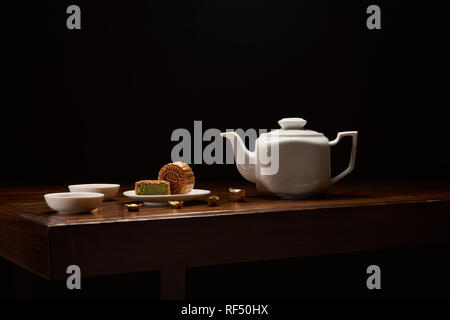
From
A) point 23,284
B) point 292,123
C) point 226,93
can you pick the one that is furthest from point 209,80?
point 292,123

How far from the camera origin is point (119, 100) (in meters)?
2.63

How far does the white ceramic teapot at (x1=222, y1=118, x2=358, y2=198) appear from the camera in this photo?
1.31 metres

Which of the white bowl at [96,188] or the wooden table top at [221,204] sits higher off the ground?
the white bowl at [96,188]

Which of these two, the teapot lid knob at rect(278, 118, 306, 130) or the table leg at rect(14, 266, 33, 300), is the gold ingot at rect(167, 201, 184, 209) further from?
the table leg at rect(14, 266, 33, 300)

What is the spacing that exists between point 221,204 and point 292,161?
0.19 metres

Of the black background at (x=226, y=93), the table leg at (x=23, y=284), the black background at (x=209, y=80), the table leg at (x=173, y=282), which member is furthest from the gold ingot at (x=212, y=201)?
the black background at (x=209, y=80)

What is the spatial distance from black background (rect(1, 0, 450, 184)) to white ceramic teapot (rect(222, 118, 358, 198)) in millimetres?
1194

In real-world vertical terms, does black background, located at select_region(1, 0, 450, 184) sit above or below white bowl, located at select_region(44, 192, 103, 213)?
above

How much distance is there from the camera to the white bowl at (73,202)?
1.07 m

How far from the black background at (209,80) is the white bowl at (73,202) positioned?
1.31 meters

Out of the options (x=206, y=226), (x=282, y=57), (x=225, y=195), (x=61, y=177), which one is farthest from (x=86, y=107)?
(x=206, y=226)

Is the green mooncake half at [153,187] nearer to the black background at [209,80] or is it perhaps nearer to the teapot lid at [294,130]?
the teapot lid at [294,130]

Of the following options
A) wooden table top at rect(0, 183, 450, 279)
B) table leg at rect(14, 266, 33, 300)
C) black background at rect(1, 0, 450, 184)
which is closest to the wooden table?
wooden table top at rect(0, 183, 450, 279)
